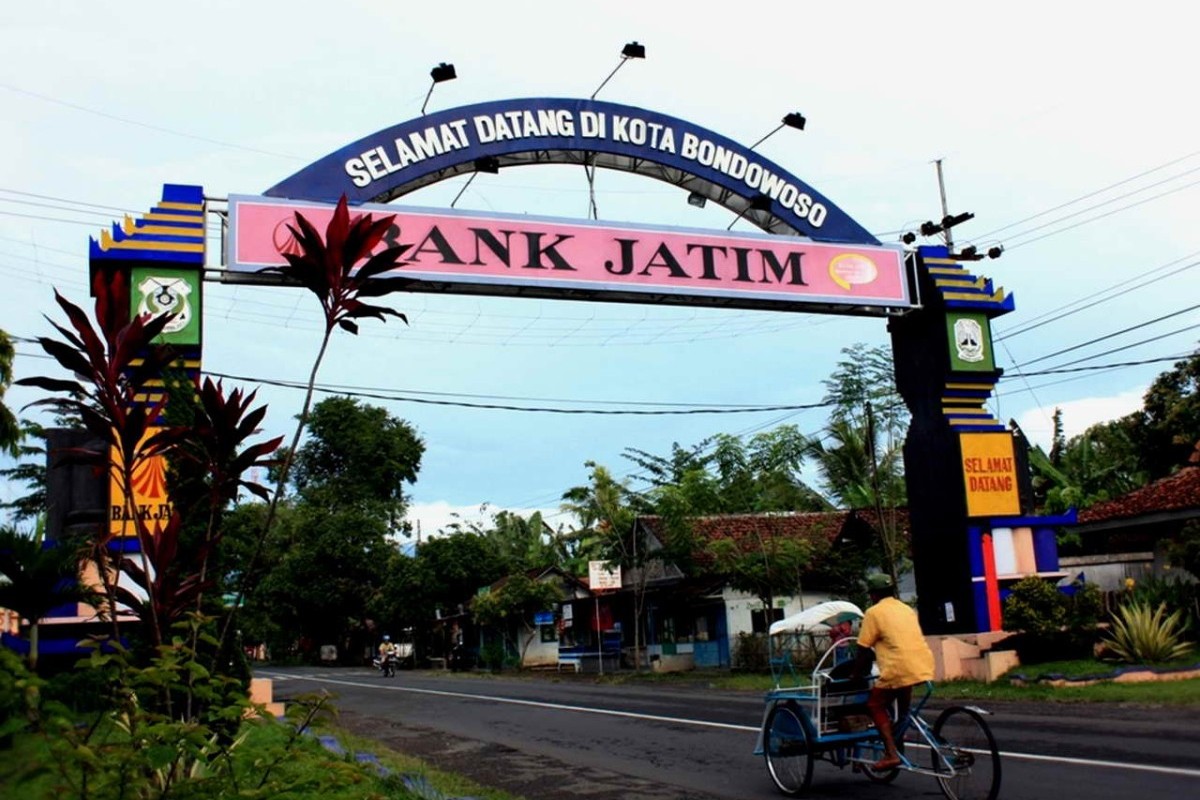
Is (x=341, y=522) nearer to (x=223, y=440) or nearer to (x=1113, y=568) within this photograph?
(x=1113, y=568)

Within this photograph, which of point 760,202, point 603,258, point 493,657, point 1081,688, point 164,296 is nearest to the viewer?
point 164,296

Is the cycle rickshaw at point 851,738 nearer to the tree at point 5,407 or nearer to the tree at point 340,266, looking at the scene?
the tree at point 340,266

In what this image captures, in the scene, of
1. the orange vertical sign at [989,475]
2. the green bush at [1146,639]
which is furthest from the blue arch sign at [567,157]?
the green bush at [1146,639]

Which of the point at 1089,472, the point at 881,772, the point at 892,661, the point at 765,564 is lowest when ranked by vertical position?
the point at 881,772

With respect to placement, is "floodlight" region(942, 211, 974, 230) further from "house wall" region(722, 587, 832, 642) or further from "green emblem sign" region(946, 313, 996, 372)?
"house wall" region(722, 587, 832, 642)

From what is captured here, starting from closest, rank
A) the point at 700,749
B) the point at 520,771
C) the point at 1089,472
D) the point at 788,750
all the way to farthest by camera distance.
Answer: the point at 788,750
the point at 520,771
the point at 700,749
the point at 1089,472

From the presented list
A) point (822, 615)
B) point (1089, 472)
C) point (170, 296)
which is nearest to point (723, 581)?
point (1089, 472)

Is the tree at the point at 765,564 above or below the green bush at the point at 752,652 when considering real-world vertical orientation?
above

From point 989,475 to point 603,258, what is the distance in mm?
8155

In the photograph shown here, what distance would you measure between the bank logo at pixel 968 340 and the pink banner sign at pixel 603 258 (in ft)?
3.79

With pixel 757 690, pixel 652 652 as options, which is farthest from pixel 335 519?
pixel 757 690

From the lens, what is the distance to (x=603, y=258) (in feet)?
62.6

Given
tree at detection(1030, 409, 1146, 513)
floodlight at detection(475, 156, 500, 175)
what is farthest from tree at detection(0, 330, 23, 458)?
tree at detection(1030, 409, 1146, 513)

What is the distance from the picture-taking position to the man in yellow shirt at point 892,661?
8344 millimetres
